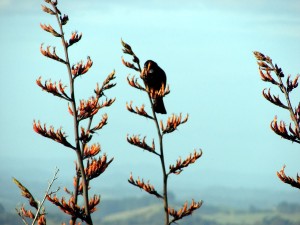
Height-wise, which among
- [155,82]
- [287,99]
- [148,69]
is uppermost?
[148,69]

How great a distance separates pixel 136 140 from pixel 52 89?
1.83 metres

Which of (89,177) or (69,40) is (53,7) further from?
(89,177)

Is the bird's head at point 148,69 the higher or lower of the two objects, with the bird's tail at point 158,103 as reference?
higher

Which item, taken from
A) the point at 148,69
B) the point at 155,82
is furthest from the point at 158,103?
the point at 148,69

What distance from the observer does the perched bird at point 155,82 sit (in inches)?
409

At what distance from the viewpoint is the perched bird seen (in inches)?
409

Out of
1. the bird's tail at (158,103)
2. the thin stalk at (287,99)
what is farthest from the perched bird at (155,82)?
the thin stalk at (287,99)

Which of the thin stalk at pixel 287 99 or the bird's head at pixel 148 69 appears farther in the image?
the bird's head at pixel 148 69

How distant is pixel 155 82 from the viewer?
10500mm

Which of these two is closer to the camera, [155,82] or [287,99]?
[287,99]

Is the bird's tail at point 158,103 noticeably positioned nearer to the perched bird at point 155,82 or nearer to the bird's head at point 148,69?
the perched bird at point 155,82

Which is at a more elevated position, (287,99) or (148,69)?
(148,69)

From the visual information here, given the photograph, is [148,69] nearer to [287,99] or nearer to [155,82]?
[155,82]

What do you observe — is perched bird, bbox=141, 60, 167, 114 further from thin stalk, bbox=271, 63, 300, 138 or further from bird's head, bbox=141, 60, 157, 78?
thin stalk, bbox=271, 63, 300, 138
